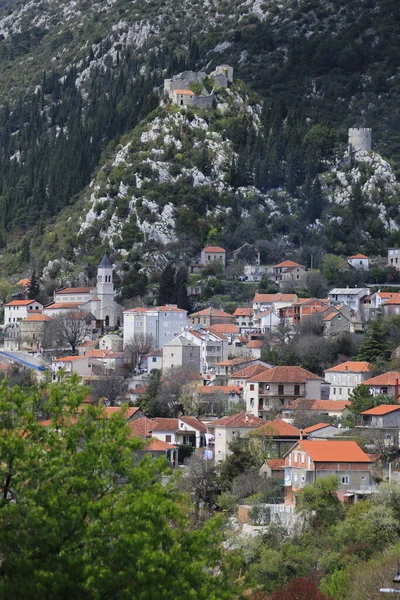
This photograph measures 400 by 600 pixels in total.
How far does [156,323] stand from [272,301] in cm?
1014

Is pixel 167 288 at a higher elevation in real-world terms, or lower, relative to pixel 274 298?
higher

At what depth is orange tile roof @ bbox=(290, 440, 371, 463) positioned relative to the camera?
68.0 m

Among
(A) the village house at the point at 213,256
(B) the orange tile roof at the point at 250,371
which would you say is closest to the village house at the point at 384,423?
(B) the orange tile roof at the point at 250,371

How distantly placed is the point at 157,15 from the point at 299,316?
8922cm

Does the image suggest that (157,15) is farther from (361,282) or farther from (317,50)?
(361,282)

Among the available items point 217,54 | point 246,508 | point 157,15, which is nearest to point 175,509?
point 246,508

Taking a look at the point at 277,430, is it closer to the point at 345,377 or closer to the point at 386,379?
the point at 386,379

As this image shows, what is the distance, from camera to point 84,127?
160 metres

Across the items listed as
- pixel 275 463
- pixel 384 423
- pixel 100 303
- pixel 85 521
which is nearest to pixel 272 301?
pixel 100 303

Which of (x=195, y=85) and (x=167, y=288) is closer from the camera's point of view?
(x=167, y=288)

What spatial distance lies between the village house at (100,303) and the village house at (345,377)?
31.0 metres

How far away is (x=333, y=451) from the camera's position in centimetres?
6894

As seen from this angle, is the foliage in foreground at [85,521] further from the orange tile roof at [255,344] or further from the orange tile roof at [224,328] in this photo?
the orange tile roof at [224,328]

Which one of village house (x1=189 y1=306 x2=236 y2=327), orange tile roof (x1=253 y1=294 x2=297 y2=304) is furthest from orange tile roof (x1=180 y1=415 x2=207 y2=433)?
orange tile roof (x1=253 y1=294 x2=297 y2=304)
